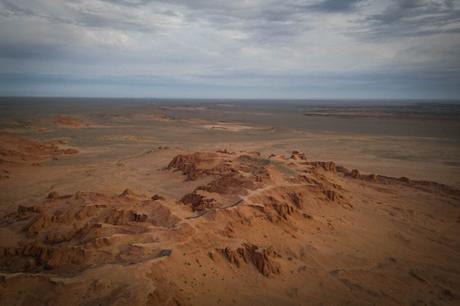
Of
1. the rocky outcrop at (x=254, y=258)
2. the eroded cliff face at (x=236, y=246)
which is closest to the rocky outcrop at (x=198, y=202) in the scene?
the eroded cliff face at (x=236, y=246)

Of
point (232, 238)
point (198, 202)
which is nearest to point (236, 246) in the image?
point (232, 238)

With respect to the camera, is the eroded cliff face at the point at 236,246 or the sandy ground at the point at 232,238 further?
the sandy ground at the point at 232,238

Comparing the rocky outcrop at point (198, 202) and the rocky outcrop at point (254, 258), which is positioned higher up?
the rocky outcrop at point (198, 202)

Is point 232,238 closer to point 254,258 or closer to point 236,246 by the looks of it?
point 236,246

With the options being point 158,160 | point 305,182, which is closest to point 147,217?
point 305,182

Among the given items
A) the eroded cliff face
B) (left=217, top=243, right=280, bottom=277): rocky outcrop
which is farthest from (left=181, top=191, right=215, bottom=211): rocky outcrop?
(left=217, top=243, right=280, bottom=277): rocky outcrop

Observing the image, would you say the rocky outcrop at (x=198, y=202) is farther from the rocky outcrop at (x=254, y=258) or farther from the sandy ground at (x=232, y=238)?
the rocky outcrop at (x=254, y=258)
